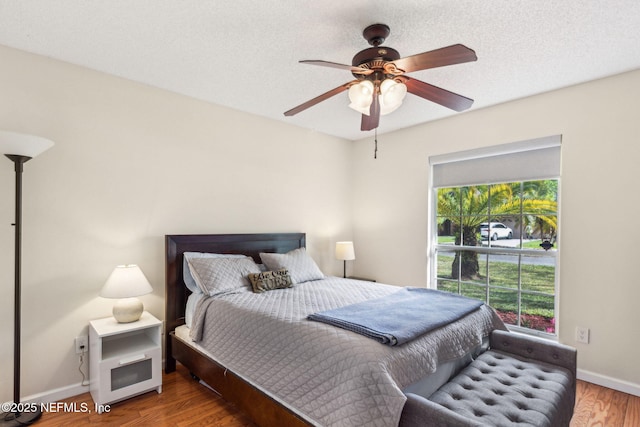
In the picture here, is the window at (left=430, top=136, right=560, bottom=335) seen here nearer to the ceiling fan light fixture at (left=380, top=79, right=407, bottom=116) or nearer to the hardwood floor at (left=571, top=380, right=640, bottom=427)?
the hardwood floor at (left=571, top=380, right=640, bottom=427)

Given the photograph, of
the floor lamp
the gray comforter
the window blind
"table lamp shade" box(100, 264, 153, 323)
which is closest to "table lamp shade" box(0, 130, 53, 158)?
the floor lamp

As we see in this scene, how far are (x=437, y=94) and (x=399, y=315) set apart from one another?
54.0 inches

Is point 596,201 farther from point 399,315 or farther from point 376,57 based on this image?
point 376,57

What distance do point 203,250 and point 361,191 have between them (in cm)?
234

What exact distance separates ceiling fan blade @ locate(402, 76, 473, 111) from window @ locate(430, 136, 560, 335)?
148 centimetres

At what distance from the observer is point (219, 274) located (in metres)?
2.69

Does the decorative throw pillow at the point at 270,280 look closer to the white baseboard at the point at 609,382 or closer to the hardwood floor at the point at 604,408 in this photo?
the hardwood floor at the point at 604,408

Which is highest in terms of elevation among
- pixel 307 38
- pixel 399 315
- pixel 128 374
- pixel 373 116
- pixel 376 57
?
pixel 307 38

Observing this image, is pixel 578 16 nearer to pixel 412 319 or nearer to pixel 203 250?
pixel 412 319

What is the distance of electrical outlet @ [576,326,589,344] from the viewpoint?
105 inches

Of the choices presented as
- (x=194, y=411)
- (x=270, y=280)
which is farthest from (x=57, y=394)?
(x=270, y=280)

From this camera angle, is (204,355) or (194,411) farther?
(204,355)

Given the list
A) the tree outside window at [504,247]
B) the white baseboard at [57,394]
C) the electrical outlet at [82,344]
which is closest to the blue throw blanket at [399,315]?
the tree outside window at [504,247]

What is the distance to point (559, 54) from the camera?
2.23 m
